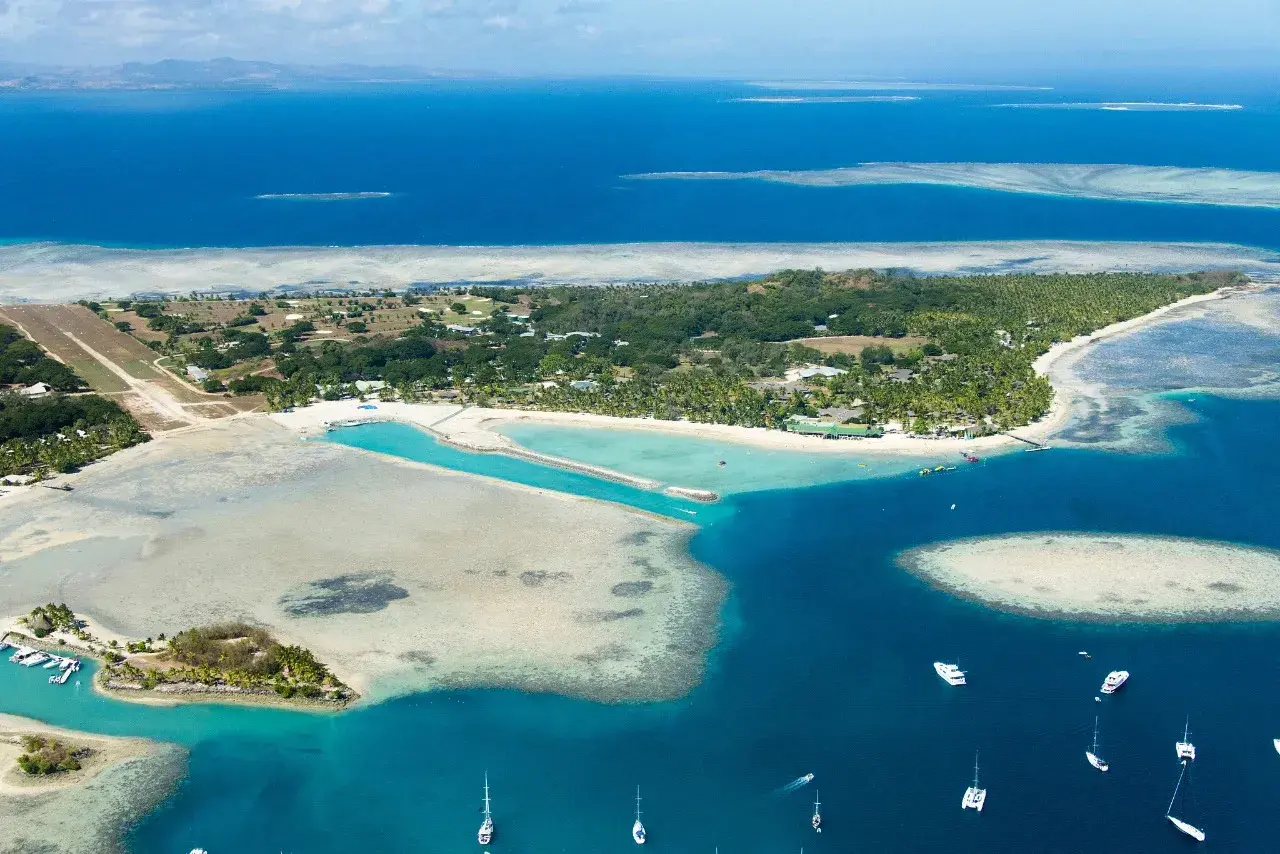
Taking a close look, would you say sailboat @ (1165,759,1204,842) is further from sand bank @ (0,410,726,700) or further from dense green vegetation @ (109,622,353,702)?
dense green vegetation @ (109,622,353,702)

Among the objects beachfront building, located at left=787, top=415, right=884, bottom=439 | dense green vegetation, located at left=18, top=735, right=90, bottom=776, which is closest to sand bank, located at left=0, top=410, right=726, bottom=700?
dense green vegetation, located at left=18, top=735, right=90, bottom=776

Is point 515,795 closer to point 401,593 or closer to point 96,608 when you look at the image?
point 401,593

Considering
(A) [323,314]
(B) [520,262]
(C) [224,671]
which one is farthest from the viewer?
(B) [520,262]

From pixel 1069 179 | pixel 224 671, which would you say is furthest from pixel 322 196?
pixel 224 671

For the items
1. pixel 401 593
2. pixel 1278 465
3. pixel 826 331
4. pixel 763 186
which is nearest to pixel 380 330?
pixel 826 331

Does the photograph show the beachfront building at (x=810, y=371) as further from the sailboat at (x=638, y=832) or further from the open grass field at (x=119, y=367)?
the sailboat at (x=638, y=832)

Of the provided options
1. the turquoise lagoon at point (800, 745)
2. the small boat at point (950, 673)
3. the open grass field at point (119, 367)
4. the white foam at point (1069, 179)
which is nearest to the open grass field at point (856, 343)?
the turquoise lagoon at point (800, 745)

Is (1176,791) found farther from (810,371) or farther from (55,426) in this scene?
(55,426)
